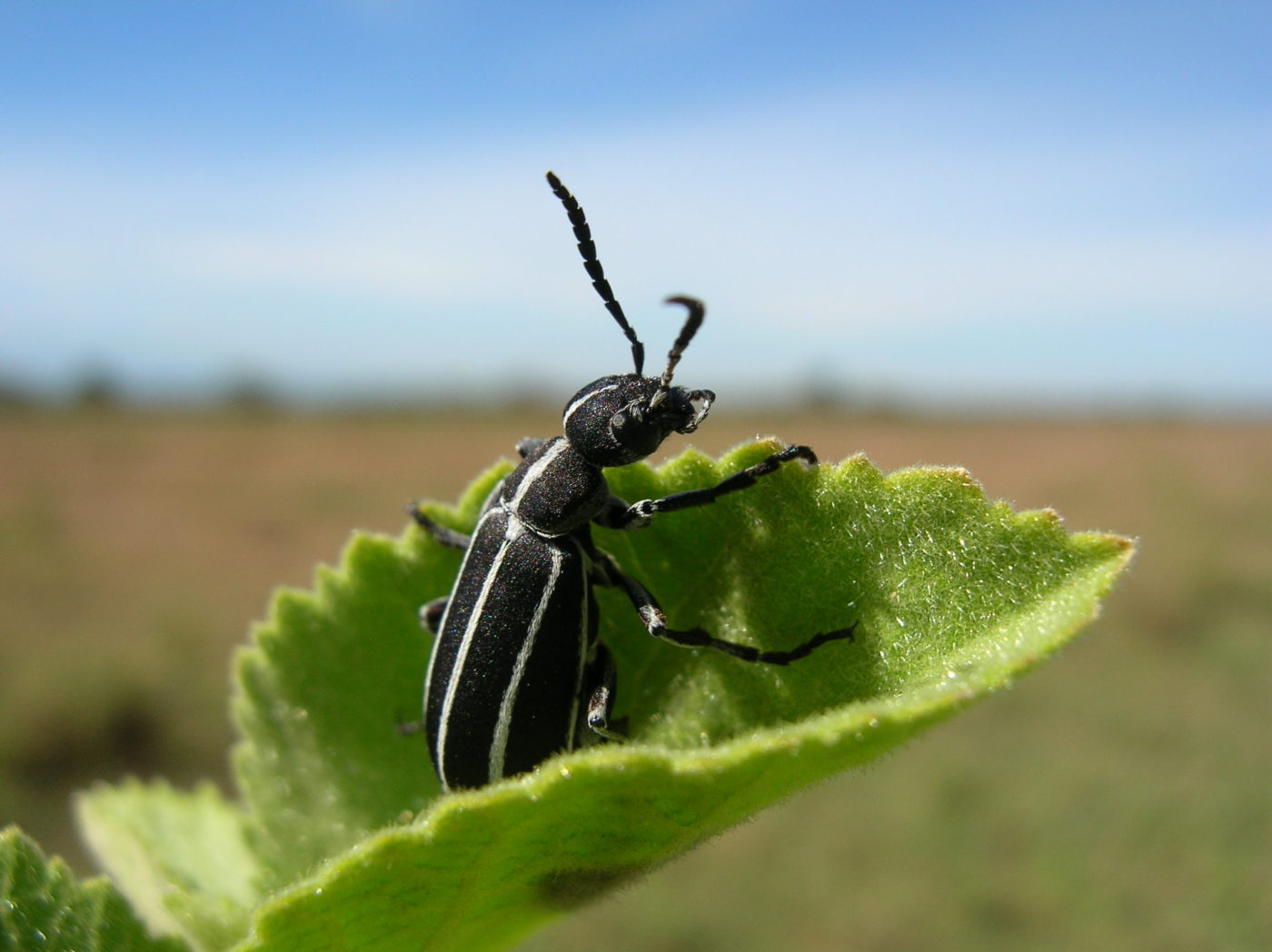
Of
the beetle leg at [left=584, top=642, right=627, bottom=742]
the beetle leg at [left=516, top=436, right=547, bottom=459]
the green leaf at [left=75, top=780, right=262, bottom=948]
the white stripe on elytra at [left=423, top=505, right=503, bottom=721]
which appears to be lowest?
the green leaf at [left=75, top=780, right=262, bottom=948]

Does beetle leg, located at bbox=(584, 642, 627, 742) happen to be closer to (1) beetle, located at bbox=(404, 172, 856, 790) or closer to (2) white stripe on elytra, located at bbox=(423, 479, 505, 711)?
(1) beetle, located at bbox=(404, 172, 856, 790)

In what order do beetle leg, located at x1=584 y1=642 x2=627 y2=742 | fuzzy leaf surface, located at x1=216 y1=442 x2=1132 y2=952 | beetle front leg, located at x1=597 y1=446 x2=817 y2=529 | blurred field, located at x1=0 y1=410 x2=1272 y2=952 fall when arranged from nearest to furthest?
1. fuzzy leaf surface, located at x1=216 y1=442 x2=1132 y2=952
2. beetle front leg, located at x1=597 y1=446 x2=817 y2=529
3. beetle leg, located at x1=584 y1=642 x2=627 y2=742
4. blurred field, located at x1=0 y1=410 x2=1272 y2=952

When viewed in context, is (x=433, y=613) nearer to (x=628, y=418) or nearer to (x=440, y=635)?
(x=440, y=635)

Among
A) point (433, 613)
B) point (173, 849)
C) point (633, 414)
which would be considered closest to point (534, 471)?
point (633, 414)

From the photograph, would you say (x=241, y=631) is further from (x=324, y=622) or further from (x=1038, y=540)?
(x=1038, y=540)

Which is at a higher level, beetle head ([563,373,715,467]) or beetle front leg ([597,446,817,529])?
beetle head ([563,373,715,467])

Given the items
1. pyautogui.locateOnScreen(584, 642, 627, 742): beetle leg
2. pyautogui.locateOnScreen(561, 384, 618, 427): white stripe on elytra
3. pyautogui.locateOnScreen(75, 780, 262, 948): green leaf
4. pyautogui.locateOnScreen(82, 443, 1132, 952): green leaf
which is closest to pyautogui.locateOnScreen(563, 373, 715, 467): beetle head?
pyautogui.locateOnScreen(561, 384, 618, 427): white stripe on elytra
